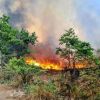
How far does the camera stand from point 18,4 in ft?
144

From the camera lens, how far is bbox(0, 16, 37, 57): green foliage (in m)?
34.1

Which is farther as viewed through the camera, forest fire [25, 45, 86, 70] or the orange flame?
forest fire [25, 45, 86, 70]

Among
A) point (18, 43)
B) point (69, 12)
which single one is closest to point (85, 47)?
point (18, 43)

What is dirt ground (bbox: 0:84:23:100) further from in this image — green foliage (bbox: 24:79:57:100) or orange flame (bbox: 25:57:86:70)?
orange flame (bbox: 25:57:86:70)

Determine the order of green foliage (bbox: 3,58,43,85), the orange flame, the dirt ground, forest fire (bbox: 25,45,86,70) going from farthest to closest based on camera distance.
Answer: forest fire (bbox: 25,45,86,70)
the orange flame
green foliage (bbox: 3,58,43,85)
the dirt ground

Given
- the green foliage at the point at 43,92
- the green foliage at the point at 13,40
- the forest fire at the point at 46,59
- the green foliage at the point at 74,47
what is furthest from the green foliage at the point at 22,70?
the green foliage at the point at 13,40

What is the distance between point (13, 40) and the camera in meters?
33.9

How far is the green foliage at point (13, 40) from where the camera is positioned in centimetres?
3409

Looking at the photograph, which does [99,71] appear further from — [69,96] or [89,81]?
[69,96]

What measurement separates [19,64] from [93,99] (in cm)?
895

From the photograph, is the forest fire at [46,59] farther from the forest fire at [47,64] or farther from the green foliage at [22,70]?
the green foliage at [22,70]

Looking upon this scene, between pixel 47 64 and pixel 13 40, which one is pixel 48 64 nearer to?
pixel 47 64

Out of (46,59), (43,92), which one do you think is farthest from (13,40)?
(43,92)

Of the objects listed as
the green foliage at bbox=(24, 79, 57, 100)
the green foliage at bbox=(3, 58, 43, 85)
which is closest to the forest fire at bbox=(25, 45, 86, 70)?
the green foliage at bbox=(3, 58, 43, 85)
